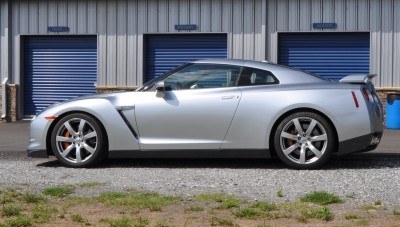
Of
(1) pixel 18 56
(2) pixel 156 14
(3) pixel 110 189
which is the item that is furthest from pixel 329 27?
(3) pixel 110 189

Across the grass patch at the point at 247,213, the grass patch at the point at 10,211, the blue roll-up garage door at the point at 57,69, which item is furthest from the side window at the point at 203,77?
the blue roll-up garage door at the point at 57,69

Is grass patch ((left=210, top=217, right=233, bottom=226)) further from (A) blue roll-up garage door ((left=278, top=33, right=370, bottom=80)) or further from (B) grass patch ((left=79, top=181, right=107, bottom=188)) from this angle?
(A) blue roll-up garage door ((left=278, top=33, right=370, bottom=80))

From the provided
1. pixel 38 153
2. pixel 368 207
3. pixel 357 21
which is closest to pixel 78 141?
pixel 38 153

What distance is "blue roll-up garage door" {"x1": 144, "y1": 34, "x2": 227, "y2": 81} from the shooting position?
23062 mm

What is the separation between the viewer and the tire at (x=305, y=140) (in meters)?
10.3

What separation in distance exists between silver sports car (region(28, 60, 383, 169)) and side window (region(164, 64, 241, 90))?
1 centimetres

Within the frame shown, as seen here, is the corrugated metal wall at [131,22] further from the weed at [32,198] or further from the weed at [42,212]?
the weed at [42,212]

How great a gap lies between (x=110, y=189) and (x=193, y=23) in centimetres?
1464

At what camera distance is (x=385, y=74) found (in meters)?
21.8

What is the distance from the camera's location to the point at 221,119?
1051cm

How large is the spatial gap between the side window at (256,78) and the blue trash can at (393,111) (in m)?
10.4

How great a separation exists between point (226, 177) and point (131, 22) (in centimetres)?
1419

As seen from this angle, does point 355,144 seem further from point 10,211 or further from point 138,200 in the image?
point 10,211

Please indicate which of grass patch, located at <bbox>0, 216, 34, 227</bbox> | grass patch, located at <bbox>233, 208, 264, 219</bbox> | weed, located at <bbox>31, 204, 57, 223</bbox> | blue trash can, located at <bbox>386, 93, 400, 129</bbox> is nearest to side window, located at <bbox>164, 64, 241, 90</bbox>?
weed, located at <bbox>31, 204, 57, 223</bbox>
